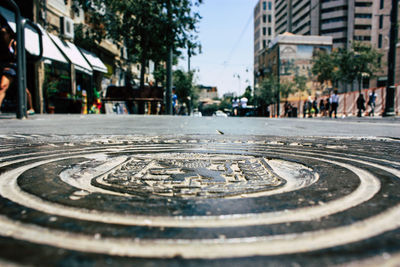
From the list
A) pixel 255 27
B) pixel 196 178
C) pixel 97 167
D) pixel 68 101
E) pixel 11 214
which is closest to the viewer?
pixel 11 214

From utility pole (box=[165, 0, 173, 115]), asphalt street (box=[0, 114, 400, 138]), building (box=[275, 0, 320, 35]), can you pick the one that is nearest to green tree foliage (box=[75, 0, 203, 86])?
utility pole (box=[165, 0, 173, 115])

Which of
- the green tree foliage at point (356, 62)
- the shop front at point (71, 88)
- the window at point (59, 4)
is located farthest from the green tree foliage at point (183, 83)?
the window at point (59, 4)

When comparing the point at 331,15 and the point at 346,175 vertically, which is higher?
the point at 331,15

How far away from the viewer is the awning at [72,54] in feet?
49.6

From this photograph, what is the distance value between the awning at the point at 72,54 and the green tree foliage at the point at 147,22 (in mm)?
2189

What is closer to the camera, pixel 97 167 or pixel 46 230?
pixel 46 230

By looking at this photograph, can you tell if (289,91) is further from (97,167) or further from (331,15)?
(97,167)

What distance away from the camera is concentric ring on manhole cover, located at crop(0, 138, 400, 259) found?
0.62 m

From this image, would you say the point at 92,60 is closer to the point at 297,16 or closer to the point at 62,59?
the point at 62,59

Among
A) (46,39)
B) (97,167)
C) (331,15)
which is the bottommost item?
(97,167)

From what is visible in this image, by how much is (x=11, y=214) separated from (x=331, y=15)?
89.0m

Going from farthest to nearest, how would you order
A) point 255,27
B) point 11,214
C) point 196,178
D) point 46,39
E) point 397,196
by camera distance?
point 255,27, point 46,39, point 196,178, point 397,196, point 11,214

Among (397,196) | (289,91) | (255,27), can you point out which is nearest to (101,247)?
(397,196)

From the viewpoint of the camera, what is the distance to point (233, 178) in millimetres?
1196
